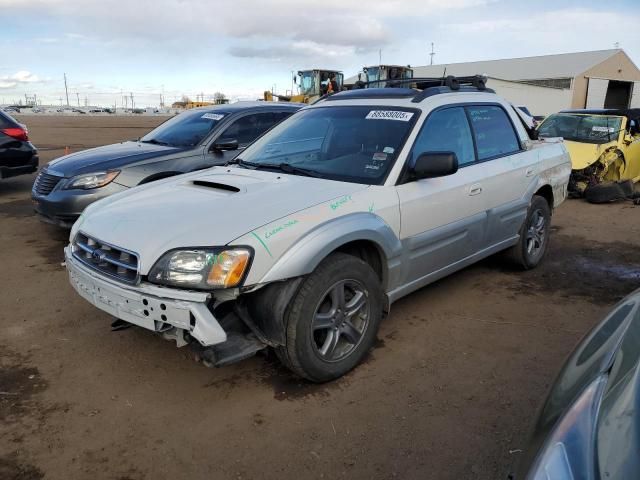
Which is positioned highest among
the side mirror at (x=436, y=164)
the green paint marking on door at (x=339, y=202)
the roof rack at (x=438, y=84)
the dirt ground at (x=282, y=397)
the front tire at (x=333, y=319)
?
the roof rack at (x=438, y=84)

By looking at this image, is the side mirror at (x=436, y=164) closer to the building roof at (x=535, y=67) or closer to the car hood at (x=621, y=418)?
the car hood at (x=621, y=418)

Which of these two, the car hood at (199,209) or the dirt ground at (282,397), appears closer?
A: the dirt ground at (282,397)

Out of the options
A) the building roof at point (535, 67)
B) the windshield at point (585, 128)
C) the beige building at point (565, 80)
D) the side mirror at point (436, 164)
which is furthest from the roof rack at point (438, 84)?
the building roof at point (535, 67)

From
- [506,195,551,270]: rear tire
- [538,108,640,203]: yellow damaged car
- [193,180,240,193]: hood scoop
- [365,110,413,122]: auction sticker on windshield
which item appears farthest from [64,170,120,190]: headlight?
[538,108,640,203]: yellow damaged car

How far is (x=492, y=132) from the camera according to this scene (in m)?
4.69

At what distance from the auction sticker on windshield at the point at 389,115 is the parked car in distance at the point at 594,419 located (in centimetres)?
245

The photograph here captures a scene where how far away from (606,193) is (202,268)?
8.78m

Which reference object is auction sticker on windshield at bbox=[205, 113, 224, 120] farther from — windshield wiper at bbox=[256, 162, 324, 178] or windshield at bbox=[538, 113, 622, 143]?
windshield at bbox=[538, 113, 622, 143]

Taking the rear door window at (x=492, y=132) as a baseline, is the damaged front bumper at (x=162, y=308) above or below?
below

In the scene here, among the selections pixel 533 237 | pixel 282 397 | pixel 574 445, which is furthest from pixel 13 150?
pixel 574 445

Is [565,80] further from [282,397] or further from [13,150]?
[282,397]

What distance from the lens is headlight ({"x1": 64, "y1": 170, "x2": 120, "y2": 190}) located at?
226 inches

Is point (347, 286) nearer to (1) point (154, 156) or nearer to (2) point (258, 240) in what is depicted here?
(2) point (258, 240)

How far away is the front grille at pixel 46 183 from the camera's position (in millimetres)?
5969
